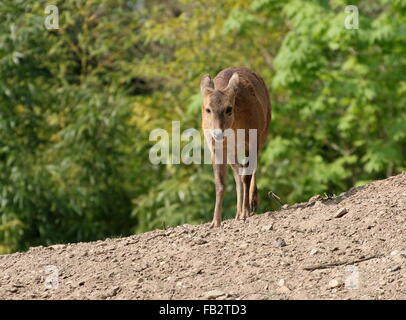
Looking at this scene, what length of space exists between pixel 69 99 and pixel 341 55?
16.5 ft

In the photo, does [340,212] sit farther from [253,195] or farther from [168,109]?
[168,109]

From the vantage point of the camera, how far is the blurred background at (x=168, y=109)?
46.7ft

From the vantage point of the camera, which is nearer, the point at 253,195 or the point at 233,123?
the point at 233,123

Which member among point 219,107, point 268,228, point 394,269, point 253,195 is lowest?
point 394,269

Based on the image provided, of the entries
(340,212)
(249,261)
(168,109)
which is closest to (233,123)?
(340,212)

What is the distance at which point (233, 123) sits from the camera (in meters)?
7.77

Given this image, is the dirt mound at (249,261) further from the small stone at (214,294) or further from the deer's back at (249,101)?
the deer's back at (249,101)

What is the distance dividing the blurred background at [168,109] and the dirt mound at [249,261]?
20.9 feet

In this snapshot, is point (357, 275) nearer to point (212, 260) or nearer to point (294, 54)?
point (212, 260)

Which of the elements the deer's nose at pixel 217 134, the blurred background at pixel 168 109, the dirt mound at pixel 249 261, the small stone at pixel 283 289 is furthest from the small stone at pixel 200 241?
the blurred background at pixel 168 109

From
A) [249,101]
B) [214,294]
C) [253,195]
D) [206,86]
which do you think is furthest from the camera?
[253,195]

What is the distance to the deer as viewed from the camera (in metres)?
7.41

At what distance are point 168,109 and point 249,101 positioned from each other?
809 cm

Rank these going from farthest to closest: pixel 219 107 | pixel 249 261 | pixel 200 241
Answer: pixel 219 107
pixel 200 241
pixel 249 261
